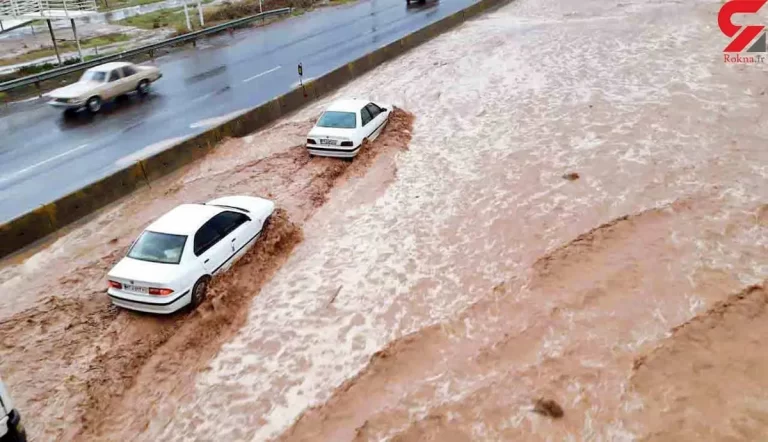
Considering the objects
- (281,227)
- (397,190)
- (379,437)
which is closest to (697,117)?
(397,190)

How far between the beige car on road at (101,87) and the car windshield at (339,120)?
8832 mm

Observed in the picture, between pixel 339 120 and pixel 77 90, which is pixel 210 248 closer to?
pixel 339 120

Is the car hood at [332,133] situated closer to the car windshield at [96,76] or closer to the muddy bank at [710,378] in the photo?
the muddy bank at [710,378]

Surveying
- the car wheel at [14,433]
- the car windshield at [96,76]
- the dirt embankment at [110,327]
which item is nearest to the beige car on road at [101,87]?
the car windshield at [96,76]

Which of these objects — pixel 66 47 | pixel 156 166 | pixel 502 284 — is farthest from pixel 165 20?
pixel 502 284

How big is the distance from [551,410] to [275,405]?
379 centimetres

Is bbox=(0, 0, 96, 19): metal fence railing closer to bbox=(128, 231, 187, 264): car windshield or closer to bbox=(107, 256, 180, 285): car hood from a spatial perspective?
bbox=(128, 231, 187, 264): car windshield

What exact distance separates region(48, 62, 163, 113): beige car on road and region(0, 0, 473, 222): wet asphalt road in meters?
0.42

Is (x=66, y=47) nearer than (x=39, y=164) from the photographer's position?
No

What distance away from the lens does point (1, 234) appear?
11.7 metres

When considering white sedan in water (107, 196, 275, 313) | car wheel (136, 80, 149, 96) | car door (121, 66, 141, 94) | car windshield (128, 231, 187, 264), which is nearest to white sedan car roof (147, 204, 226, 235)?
white sedan in water (107, 196, 275, 313)

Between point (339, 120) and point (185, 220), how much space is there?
262 inches

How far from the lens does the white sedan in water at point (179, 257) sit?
→ 9148 millimetres

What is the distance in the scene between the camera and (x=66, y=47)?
30719 millimetres
